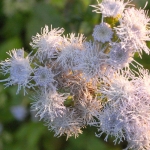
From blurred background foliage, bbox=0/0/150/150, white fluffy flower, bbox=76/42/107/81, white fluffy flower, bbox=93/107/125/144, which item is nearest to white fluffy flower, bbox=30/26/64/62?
white fluffy flower, bbox=76/42/107/81

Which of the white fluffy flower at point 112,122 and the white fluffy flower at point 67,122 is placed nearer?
the white fluffy flower at point 112,122

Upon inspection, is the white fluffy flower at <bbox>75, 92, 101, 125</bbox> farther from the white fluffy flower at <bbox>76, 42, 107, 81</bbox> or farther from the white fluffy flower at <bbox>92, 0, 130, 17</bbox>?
the white fluffy flower at <bbox>92, 0, 130, 17</bbox>

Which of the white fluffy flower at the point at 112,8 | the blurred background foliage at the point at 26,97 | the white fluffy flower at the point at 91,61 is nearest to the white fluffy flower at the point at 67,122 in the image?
the white fluffy flower at the point at 91,61

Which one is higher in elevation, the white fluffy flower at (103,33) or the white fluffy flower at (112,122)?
the white fluffy flower at (103,33)

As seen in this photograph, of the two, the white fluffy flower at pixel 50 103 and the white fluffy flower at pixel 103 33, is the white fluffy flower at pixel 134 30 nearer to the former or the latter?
the white fluffy flower at pixel 103 33

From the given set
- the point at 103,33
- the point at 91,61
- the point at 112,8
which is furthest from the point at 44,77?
the point at 112,8

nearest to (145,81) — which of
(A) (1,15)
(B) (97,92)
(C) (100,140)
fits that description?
(B) (97,92)

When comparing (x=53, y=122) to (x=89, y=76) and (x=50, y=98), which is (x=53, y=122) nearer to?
(x=50, y=98)
